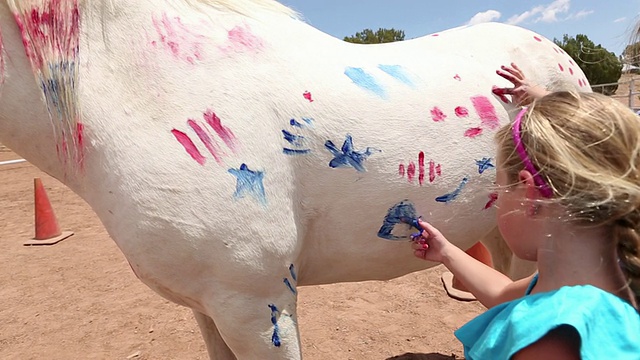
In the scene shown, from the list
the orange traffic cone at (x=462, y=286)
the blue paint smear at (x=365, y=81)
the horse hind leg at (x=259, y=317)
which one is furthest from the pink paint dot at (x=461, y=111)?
the orange traffic cone at (x=462, y=286)

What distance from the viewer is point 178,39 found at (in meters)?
1.17

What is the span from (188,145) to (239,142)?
0.13m

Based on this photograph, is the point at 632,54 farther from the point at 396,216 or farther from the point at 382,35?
the point at 382,35

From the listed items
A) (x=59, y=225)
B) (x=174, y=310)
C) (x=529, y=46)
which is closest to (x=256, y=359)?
(x=529, y=46)

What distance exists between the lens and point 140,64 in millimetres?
1132

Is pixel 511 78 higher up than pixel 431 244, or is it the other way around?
pixel 511 78

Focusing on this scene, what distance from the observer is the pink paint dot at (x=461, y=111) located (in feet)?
4.52

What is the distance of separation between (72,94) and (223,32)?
1.38 feet

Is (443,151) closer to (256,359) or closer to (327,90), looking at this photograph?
(327,90)

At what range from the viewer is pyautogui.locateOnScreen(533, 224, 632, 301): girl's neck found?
2.33 feet

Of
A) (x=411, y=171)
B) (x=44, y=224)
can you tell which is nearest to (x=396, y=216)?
(x=411, y=171)

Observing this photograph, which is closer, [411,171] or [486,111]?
[411,171]

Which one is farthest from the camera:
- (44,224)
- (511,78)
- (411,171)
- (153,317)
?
(44,224)

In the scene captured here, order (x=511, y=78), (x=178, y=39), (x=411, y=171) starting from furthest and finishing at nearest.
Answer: (x=511, y=78) < (x=411, y=171) < (x=178, y=39)
